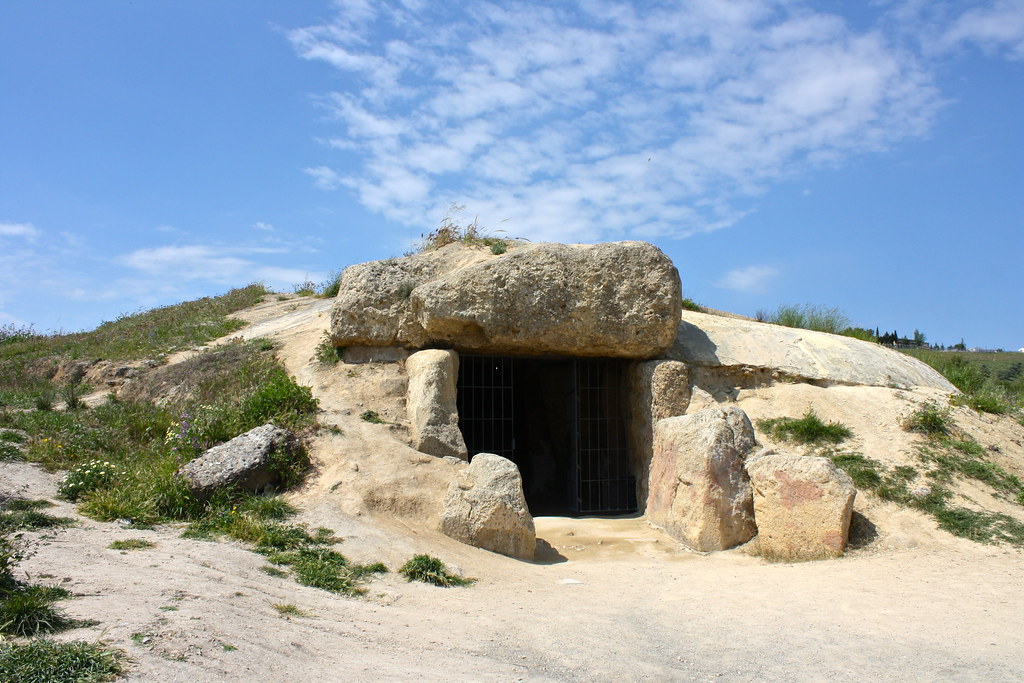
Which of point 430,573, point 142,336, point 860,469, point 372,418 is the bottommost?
point 430,573

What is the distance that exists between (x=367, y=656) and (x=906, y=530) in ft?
18.9

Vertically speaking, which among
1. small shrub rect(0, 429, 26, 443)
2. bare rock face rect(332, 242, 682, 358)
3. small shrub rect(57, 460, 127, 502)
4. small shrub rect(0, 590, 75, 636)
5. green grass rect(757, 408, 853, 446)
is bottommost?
small shrub rect(0, 590, 75, 636)

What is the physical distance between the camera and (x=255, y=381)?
33.2 feet

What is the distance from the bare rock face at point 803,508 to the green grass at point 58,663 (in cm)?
588

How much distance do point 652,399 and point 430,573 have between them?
4.64 meters

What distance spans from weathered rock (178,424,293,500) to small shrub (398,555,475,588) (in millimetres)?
2083

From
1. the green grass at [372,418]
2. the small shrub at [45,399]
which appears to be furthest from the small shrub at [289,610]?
the small shrub at [45,399]

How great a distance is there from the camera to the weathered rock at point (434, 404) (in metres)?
8.76

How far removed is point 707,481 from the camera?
25.6 feet

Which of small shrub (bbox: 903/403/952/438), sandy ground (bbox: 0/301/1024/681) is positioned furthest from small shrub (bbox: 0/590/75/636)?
small shrub (bbox: 903/403/952/438)

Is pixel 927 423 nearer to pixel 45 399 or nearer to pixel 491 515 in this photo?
pixel 491 515

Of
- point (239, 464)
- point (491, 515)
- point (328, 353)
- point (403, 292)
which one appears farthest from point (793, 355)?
point (239, 464)

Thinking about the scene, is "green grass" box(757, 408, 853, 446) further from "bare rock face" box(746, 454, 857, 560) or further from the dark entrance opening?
the dark entrance opening

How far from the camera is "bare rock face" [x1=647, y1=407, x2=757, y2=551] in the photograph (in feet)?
25.4
